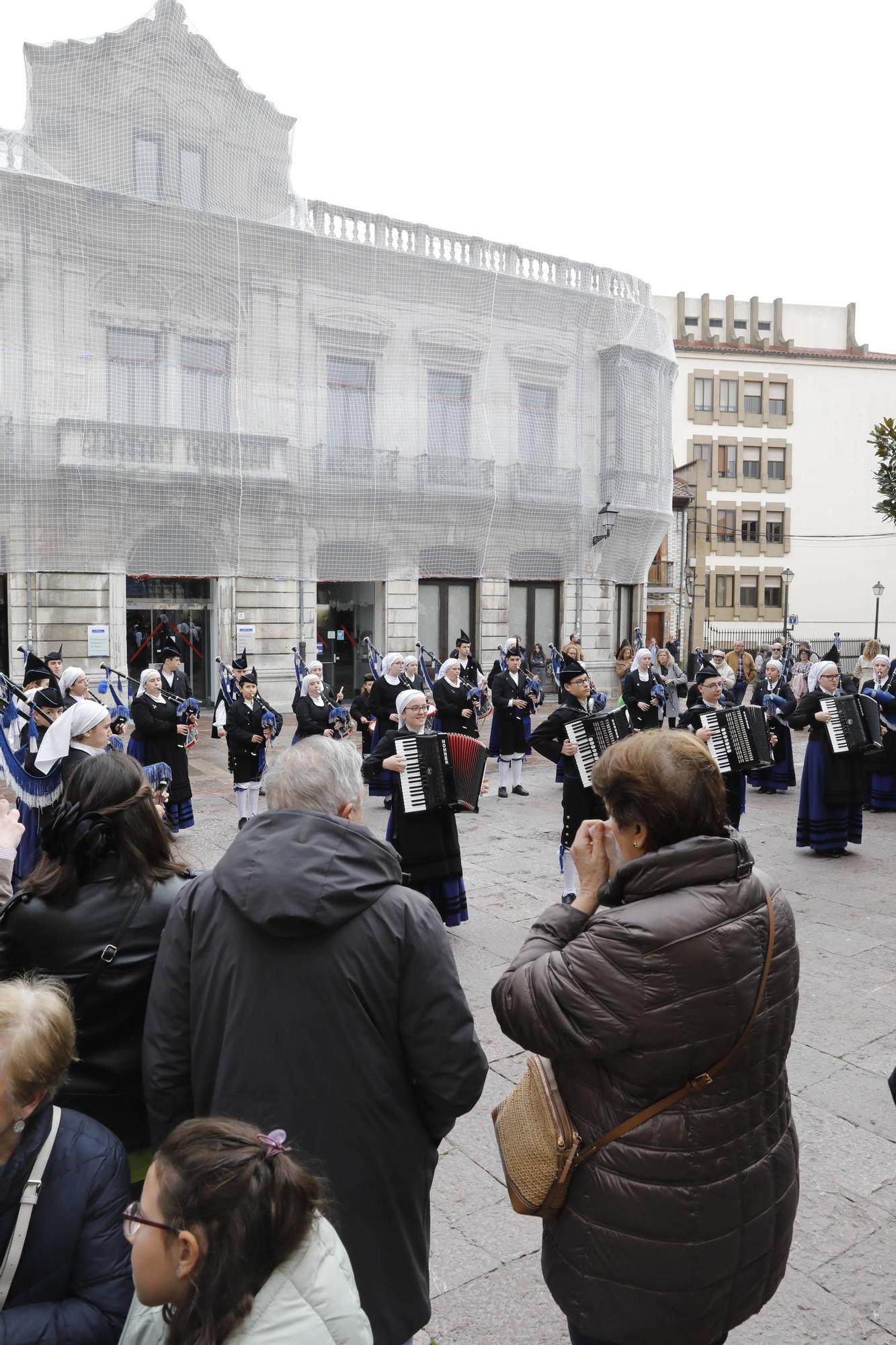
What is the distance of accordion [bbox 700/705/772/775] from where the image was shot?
26.4 feet

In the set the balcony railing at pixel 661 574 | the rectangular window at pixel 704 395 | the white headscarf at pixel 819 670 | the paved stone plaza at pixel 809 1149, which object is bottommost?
the paved stone plaza at pixel 809 1149

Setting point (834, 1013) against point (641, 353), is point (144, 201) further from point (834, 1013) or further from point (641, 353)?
point (834, 1013)

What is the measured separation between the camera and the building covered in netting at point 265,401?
1880 cm

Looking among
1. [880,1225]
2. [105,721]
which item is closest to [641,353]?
[105,721]

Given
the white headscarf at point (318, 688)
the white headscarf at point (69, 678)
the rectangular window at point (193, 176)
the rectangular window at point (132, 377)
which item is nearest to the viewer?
the white headscarf at point (69, 678)

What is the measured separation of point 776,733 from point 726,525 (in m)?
34.9

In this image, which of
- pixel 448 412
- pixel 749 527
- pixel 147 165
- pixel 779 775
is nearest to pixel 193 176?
pixel 147 165

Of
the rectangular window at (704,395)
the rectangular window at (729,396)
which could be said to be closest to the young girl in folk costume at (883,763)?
the rectangular window at (704,395)

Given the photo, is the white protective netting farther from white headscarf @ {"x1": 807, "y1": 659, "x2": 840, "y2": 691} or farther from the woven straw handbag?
the woven straw handbag

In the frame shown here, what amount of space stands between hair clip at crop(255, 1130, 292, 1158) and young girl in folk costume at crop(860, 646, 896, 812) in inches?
439

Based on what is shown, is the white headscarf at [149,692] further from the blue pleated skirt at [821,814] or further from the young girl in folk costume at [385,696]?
the blue pleated skirt at [821,814]

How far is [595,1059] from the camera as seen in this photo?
2.03 meters

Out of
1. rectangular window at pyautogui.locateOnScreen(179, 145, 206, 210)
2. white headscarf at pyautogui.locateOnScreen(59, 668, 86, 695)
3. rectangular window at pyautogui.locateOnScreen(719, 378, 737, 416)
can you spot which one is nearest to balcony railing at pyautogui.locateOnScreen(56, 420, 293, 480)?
rectangular window at pyautogui.locateOnScreen(179, 145, 206, 210)

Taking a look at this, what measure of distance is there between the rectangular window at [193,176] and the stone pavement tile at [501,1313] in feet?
71.5
